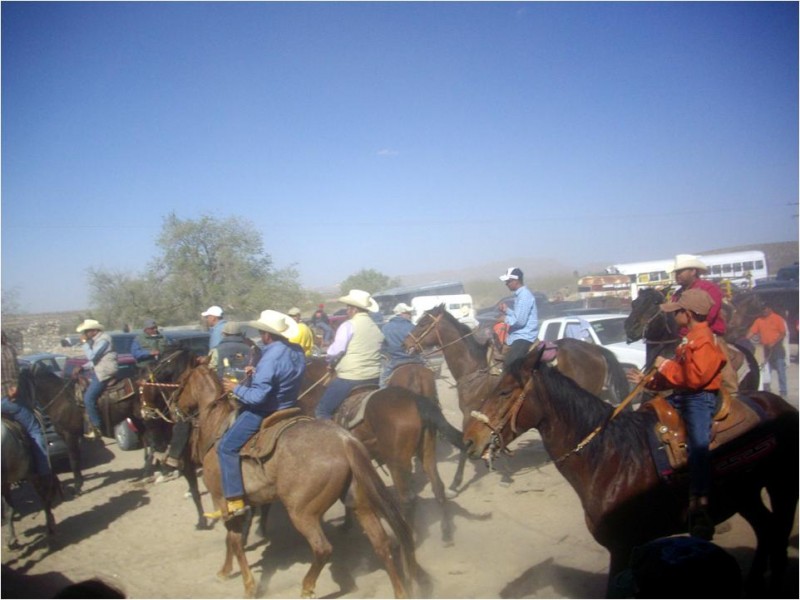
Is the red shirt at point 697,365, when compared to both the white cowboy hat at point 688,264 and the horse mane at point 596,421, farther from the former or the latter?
the white cowboy hat at point 688,264

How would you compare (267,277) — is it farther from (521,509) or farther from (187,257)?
(521,509)

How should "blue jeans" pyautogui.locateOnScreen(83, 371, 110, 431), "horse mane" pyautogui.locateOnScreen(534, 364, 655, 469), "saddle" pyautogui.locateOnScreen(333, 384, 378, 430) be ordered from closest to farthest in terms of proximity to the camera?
1. "horse mane" pyautogui.locateOnScreen(534, 364, 655, 469)
2. "saddle" pyautogui.locateOnScreen(333, 384, 378, 430)
3. "blue jeans" pyautogui.locateOnScreen(83, 371, 110, 431)

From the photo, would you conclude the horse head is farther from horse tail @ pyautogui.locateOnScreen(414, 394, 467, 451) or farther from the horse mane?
horse tail @ pyautogui.locateOnScreen(414, 394, 467, 451)

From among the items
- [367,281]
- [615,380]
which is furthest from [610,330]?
[367,281]

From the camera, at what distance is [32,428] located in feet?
22.3

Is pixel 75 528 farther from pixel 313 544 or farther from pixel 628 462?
pixel 628 462

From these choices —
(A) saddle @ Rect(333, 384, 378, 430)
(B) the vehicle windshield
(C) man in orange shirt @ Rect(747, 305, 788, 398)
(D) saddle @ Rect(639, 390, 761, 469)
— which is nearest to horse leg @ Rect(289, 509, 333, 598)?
(A) saddle @ Rect(333, 384, 378, 430)

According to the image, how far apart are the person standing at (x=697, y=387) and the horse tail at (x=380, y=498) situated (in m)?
2.27

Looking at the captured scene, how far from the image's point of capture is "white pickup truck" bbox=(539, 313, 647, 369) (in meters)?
10.7

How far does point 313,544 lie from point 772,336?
9898 millimetres

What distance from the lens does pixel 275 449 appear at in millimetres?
4941

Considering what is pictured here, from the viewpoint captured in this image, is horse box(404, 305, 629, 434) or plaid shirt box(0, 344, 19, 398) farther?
horse box(404, 305, 629, 434)

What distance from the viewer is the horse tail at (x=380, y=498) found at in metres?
4.59

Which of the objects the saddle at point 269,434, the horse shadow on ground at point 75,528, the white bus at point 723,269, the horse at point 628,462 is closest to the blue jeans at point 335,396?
the saddle at point 269,434
